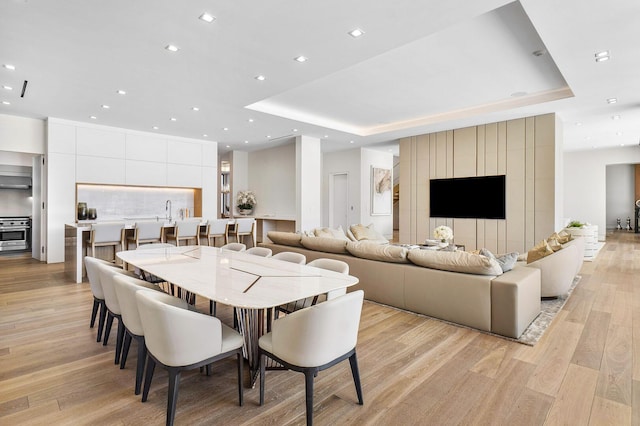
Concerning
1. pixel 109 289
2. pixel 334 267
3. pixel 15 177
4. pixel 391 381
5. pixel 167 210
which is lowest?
pixel 391 381

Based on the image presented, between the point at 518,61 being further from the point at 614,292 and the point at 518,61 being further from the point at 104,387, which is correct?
the point at 104,387

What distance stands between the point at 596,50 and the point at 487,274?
2.73 meters

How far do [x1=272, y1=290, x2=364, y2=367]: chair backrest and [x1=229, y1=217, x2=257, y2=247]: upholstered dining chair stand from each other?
5.38m

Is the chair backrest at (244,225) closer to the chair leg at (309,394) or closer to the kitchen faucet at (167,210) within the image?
the kitchen faucet at (167,210)

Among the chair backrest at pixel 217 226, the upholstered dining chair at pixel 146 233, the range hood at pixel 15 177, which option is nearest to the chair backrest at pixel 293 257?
the upholstered dining chair at pixel 146 233

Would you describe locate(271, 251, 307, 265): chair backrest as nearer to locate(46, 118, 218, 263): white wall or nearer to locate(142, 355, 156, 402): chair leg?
locate(142, 355, 156, 402): chair leg

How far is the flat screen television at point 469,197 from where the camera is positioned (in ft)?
22.7

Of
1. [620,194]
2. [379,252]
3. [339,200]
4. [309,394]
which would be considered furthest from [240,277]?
[620,194]

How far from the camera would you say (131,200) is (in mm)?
7742

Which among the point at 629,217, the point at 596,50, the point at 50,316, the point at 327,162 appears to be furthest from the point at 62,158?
the point at 629,217

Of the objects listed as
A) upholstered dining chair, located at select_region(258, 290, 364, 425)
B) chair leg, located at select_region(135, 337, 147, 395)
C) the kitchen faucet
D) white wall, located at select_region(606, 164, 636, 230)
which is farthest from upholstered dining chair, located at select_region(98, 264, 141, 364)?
white wall, located at select_region(606, 164, 636, 230)

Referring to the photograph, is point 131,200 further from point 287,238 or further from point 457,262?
point 457,262

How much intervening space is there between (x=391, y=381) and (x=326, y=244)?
239 cm

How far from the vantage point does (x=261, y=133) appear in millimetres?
7875
